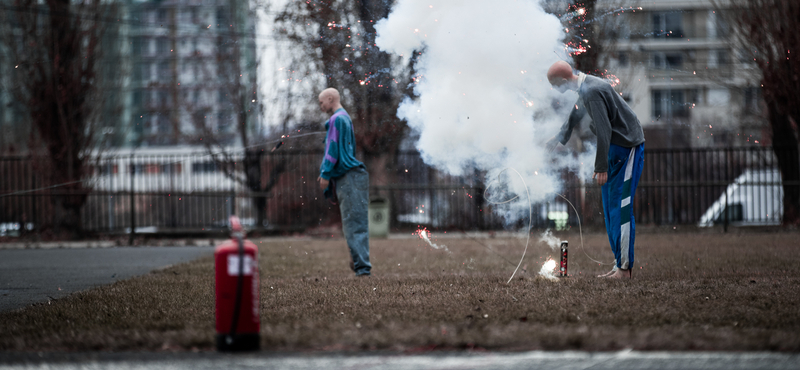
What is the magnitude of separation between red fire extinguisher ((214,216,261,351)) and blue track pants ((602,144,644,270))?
358cm

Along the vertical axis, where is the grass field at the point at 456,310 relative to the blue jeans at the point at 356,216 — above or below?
below

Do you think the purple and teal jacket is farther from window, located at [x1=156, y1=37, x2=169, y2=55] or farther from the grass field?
window, located at [x1=156, y1=37, x2=169, y2=55]

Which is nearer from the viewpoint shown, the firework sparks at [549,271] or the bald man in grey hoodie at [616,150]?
the bald man in grey hoodie at [616,150]

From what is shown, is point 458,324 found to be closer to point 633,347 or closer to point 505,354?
point 505,354

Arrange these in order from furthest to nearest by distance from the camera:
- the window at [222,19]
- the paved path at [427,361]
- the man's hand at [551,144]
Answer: the window at [222,19] → the man's hand at [551,144] → the paved path at [427,361]

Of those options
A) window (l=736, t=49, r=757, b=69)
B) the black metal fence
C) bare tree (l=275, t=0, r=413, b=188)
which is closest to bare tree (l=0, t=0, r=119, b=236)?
the black metal fence

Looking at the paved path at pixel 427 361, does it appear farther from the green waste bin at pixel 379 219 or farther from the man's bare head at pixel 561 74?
the green waste bin at pixel 379 219

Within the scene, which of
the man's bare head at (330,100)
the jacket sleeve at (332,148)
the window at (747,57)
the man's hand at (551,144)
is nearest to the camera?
the man's hand at (551,144)

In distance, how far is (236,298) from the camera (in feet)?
11.4

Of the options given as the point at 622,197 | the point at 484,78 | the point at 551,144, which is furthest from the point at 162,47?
the point at 622,197

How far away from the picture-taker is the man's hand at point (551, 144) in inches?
256

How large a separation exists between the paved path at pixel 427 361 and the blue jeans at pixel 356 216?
3.49m

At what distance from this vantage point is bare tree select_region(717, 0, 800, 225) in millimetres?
14609

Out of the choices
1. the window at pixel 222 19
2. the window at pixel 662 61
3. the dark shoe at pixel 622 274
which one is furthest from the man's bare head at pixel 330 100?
the window at pixel 222 19
